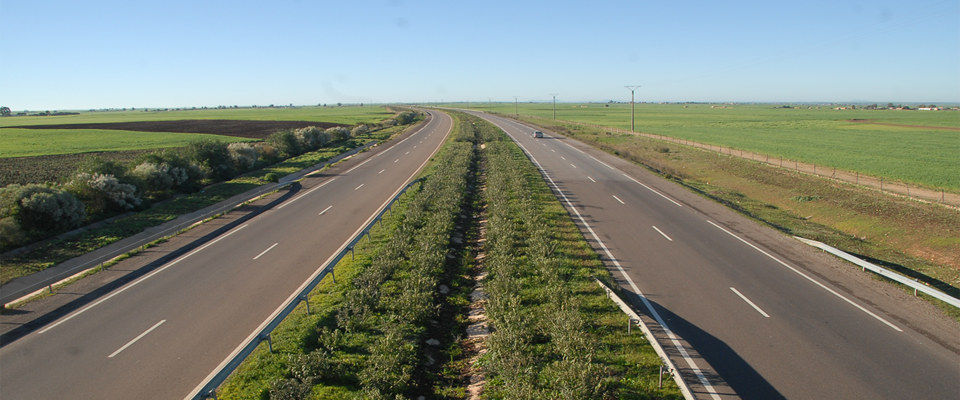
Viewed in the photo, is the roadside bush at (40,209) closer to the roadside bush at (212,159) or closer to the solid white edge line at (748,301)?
the roadside bush at (212,159)

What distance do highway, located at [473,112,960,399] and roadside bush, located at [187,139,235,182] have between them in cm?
2779

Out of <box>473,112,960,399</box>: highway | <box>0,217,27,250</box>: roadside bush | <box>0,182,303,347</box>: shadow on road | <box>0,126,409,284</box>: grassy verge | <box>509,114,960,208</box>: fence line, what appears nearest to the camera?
<box>473,112,960,399</box>: highway

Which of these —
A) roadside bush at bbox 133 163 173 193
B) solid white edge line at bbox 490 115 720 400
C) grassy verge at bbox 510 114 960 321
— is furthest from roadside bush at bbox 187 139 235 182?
grassy verge at bbox 510 114 960 321

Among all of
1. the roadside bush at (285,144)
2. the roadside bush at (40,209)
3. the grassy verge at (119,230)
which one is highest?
the roadside bush at (285,144)

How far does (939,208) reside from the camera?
2286 centimetres

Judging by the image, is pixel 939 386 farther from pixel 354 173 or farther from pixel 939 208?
pixel 354 173

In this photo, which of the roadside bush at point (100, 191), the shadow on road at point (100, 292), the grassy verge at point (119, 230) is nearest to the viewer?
the shadow on road at point (100, 292)

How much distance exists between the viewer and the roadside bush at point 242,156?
37.0m

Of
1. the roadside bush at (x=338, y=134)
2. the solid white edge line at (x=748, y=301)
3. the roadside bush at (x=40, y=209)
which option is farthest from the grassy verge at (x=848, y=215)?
the roadside bush at (x=338, y=134)

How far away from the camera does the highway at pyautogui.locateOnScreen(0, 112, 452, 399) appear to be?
923 centimetres

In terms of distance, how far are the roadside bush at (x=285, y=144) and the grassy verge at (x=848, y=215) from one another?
37.4m

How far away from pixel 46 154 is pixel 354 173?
36661mm

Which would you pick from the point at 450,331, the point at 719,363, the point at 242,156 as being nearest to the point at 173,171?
the point at 242,156

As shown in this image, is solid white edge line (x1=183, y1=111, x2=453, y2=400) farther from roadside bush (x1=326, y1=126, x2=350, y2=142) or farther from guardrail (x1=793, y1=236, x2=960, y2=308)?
roadside bush (x1=326, y1=126, x2=350, y2=142)
